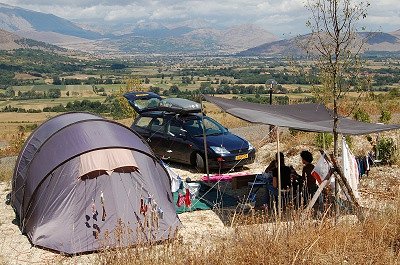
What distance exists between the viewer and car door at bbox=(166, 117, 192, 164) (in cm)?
1309

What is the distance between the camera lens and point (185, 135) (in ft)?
43.2

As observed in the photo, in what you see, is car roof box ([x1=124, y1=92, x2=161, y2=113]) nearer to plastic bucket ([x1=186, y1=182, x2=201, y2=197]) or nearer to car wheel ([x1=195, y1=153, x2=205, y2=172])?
car wheel ([x1=195, y1=153, x2=205, y2=172])

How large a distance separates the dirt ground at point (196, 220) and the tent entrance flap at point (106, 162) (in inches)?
55.6

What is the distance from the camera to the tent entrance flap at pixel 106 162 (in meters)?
8.03

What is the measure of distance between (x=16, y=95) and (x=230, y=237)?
95.0 m

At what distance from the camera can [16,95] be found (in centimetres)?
9325

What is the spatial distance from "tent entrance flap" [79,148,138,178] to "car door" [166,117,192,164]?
4720 mm

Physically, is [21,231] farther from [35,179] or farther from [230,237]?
[230,237]

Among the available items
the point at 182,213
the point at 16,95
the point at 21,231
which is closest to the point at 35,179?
the point at 21,231

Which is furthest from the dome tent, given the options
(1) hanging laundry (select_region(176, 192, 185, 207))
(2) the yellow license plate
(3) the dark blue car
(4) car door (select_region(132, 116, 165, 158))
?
(4) car door (select_region(132, 116, 165, 158))

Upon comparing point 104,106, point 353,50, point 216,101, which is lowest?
point 104,106

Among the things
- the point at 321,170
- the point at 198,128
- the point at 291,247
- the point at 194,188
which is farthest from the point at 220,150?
the point at 291,247

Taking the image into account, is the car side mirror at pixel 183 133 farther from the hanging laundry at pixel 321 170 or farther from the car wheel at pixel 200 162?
the hanging laundry at pixel 321 170

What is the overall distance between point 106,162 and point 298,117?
425cm
